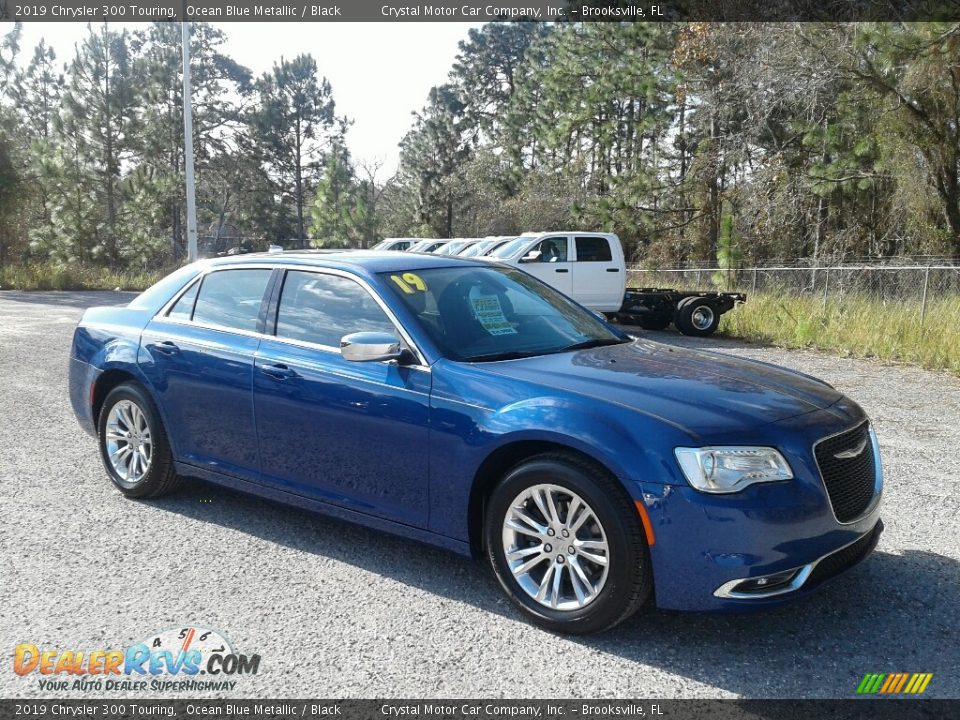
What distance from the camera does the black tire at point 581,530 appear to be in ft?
11.0

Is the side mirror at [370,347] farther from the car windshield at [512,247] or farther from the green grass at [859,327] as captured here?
the car windshield at [512,247]

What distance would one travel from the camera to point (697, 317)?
16422 mm

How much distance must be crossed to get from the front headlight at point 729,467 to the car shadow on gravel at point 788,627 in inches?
23.4

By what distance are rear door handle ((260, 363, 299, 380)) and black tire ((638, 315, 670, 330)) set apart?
1345cm

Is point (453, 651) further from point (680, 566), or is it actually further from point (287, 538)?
point (287, 538)

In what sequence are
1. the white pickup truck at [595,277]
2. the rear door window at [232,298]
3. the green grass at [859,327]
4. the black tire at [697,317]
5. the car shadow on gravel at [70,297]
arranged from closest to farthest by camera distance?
the rear door window at [232,298] < the green grass at [859,327] < the black tire at [697,317] < the white pickup truck at [595,277] < the car shadow on gravel at [70,297]

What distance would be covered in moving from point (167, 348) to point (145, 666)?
2.29m

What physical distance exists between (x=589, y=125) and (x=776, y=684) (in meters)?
38.4

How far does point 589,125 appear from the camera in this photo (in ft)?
129

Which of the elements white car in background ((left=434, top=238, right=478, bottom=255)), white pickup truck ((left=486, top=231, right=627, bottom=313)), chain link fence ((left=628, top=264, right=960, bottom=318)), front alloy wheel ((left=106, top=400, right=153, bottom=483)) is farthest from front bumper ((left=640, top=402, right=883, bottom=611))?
white car in background ((left=434, top=238, right=478, bottom=255))

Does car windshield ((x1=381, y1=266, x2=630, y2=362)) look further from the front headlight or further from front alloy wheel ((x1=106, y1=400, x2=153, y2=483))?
front alloy wheel ((x1=106, y1=400, x2=153, y2=483))

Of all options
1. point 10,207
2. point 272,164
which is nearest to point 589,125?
point 10,207

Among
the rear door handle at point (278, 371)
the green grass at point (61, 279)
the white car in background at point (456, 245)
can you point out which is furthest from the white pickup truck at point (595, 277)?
the green grass at point (61, 279)

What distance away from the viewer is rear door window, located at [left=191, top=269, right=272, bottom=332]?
194 inches
